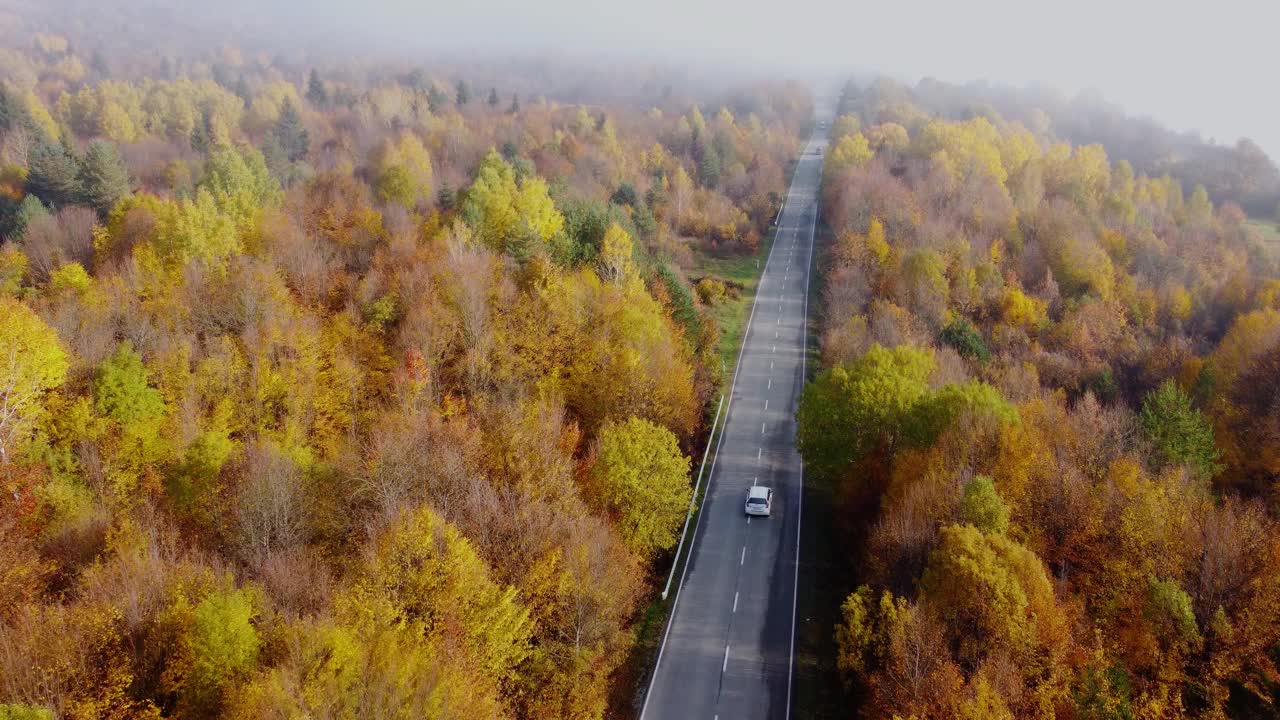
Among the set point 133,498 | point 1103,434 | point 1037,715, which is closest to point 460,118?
point 133,498

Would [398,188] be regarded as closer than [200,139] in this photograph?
Yes

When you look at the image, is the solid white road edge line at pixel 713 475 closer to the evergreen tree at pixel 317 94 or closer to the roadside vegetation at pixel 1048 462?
the roadside vegetation at pixel 1048 462

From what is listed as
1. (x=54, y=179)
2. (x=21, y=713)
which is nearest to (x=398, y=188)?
(x=54, y=179)

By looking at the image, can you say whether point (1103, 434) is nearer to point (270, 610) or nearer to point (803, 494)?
point (803, 494)

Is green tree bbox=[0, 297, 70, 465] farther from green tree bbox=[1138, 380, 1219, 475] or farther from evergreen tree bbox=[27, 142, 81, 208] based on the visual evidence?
green tree bbox=[1138, 380, 1219, 475]

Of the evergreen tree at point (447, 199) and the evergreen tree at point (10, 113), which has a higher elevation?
the evergreen tree at point (10, 113)

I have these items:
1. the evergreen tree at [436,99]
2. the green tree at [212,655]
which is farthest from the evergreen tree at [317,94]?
the green tree at [212,655]

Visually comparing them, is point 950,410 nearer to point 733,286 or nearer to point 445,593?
point 445,593

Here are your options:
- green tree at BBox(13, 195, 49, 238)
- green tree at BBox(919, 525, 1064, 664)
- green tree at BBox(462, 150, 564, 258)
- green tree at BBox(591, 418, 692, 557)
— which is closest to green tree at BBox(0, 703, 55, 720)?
green tree at BBox(591, 418, 692, 557)
